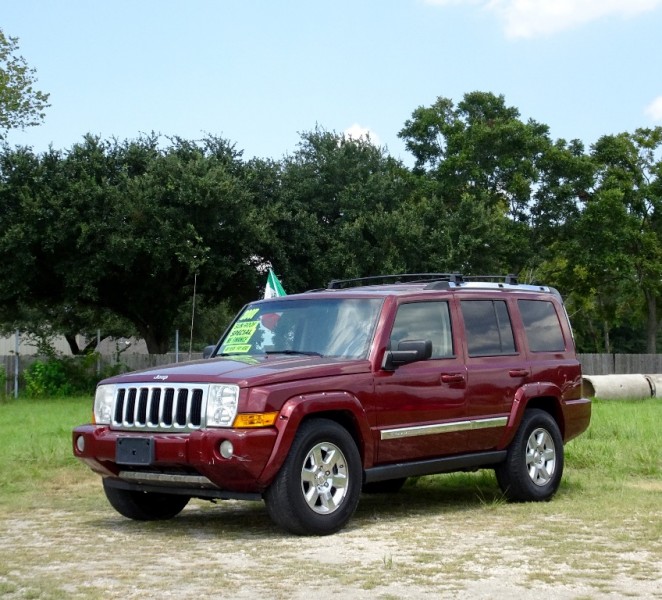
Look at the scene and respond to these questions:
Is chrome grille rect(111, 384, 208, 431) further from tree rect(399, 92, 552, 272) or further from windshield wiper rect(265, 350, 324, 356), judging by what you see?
tree rect(399, 92, 552, 272)

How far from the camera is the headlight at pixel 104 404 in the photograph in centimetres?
926

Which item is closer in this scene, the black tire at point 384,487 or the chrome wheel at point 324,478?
the chrome wheel at point 324,478

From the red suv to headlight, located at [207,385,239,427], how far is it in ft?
0.03

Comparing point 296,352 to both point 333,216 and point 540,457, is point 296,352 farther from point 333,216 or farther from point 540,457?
point 333,216

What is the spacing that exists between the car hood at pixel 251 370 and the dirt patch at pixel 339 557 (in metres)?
1.17

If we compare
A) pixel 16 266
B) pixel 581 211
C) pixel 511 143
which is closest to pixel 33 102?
pixel 16 266

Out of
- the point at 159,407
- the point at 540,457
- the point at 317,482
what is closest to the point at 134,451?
the point at 159,407

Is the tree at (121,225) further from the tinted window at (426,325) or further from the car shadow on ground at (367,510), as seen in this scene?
the tinted window at (426,325)

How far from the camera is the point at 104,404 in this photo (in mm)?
9320

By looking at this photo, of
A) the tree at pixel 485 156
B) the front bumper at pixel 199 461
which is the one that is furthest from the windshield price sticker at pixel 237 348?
the tree at pixel 485 156

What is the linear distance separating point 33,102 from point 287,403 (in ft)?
144

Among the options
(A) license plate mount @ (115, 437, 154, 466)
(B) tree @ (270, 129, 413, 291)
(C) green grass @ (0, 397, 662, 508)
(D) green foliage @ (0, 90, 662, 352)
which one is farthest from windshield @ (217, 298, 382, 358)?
(B) tree @ (270, 129, 413, 291)

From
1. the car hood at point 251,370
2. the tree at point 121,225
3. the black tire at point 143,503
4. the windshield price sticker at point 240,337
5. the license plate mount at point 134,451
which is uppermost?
the tree at point 121,225

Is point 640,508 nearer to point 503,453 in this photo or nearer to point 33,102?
point 503,453
